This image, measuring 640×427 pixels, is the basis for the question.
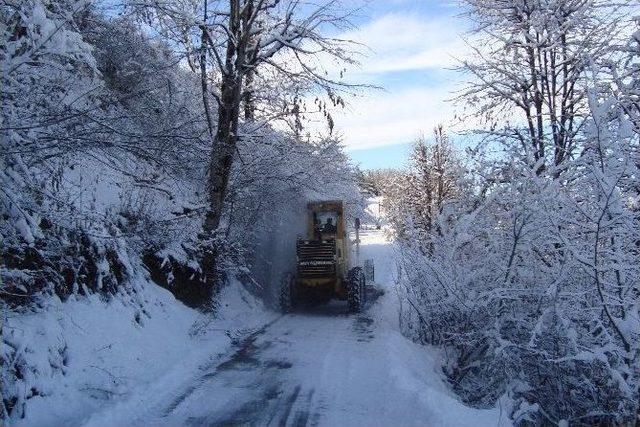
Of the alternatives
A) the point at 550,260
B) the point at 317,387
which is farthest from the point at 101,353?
the point at 550,260

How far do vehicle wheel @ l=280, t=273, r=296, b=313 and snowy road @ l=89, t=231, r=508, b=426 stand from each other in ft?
8.49

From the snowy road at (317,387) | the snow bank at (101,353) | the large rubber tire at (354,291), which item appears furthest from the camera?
the large rubber tire at (354,291)

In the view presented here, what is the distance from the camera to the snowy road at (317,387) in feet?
20.8

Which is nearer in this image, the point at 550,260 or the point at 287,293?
the point at 550,260

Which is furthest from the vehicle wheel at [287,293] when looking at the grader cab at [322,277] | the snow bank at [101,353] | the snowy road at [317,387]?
the snow bank at [101,353]

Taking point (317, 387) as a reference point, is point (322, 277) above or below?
above

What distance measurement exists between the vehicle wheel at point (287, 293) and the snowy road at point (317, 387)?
2.59 metres

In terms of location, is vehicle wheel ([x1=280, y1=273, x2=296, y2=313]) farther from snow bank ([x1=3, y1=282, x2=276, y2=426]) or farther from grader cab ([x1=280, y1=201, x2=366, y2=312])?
snow bank ([x1=3, y1=282, x2=276, y2=426])

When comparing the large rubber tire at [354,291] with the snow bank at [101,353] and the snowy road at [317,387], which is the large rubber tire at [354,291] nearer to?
the snowy road at [317,387]

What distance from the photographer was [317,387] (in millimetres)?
7656

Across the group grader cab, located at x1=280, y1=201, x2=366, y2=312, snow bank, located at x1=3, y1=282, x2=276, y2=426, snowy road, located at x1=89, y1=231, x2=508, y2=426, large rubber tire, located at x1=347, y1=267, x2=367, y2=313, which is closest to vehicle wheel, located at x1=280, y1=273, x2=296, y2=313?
grader cab, located at x1=280, y1=201, x2=366, y2=312

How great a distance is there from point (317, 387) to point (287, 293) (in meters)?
7.15

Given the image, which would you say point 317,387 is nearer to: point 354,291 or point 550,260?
point 550,260

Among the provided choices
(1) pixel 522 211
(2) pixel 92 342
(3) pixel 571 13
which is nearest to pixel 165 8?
(2) pixel 92 342
